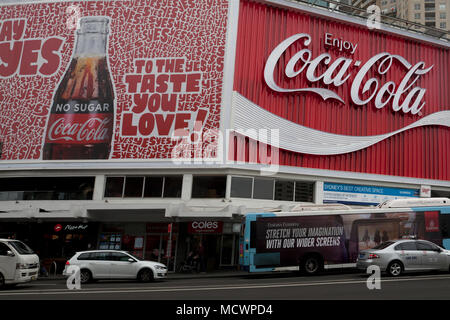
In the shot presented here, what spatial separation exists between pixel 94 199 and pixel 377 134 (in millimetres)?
21641

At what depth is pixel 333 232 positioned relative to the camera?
67.1ft

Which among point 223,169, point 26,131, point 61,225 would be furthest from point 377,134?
point 26,131

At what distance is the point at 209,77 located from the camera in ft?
101

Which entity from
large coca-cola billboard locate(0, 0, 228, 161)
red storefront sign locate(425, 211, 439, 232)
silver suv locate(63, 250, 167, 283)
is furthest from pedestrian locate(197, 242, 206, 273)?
red storefront sign locate(425, 211, 439, 232)

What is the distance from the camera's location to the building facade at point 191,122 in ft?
98.2

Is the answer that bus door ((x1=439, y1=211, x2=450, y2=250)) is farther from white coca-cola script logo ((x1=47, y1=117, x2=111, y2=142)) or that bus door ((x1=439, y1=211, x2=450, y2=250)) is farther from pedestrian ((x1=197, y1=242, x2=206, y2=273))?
white coca-cola script logo ((x1=47, y1=117, x2=111, y2=142))

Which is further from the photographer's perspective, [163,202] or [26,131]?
[26,131]

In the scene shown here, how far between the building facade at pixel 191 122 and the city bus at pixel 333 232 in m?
7.30

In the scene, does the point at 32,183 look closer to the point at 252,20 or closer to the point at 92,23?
the point at 92,23

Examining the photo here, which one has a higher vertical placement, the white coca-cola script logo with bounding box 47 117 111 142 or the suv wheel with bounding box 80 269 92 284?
the white coca-cola script logo with bounding box 47 117 111 142

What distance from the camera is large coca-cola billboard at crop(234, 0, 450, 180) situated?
1230 inches

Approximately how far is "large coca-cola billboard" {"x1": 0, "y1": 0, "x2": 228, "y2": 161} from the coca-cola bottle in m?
0.07

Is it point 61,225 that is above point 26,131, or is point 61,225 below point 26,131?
below

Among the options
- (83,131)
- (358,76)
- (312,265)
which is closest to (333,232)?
(312,265)
